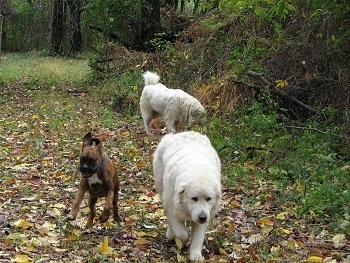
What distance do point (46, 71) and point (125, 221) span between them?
2156cm

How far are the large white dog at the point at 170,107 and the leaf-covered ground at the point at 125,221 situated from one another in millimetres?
918

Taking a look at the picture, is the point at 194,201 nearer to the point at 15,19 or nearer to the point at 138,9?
the point at 138,9

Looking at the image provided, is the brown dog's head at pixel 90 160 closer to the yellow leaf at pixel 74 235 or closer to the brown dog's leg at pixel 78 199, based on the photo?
the brown dog's leg at pixel 78 199

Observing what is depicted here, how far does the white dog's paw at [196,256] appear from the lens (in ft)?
18.3

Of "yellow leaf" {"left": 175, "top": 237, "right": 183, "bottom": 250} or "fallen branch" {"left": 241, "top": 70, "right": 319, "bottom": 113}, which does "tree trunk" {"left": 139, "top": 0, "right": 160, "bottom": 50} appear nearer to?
"fallen branch" {"left": 241, "top": 70, "right": 319, "bottom": 113}

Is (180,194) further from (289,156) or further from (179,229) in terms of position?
(289,156)

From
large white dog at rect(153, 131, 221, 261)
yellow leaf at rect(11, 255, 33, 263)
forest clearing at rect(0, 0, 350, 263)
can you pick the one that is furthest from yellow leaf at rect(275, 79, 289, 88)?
yellow leaf at rect(11, 255, 33, 263)

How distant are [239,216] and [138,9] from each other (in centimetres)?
1654

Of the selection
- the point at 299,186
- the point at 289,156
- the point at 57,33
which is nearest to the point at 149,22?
the point at 289,156

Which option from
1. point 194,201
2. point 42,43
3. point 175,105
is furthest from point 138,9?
point 42,43

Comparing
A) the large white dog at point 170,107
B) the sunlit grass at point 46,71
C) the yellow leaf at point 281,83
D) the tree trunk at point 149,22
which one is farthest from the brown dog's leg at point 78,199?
the sunlit grass at point 46,71

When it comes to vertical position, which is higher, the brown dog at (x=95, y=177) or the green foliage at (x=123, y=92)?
the brown dog at (x=95, y=177)

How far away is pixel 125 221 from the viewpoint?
697 cm

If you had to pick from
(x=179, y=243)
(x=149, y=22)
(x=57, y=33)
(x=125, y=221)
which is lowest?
(x=57, y=33)
